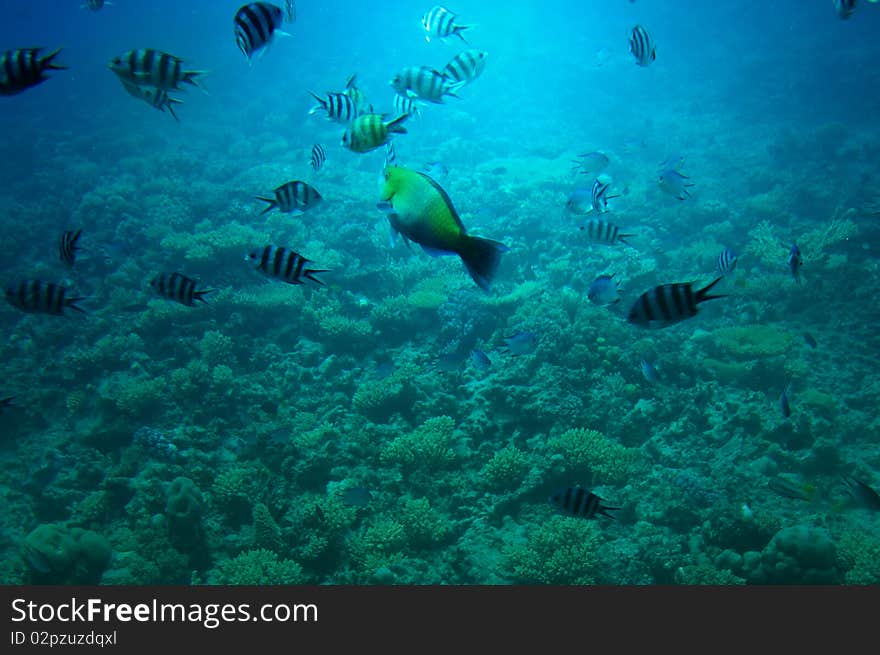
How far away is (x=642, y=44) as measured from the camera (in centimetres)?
648

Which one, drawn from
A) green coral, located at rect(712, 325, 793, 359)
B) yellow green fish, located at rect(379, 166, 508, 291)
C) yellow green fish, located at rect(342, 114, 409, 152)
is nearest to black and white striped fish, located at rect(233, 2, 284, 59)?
yellow green fish, located at rect(342, 114, 409, 152)

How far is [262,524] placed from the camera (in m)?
5.49

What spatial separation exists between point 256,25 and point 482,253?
3.95 meters

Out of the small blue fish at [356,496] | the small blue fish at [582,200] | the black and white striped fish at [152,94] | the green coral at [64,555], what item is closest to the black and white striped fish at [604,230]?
the small blue fish at [582,200]

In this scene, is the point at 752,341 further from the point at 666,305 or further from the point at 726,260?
the point at 666,305

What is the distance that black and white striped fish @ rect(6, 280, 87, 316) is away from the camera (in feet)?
15.2

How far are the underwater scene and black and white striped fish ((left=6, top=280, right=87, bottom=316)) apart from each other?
28 millimetres

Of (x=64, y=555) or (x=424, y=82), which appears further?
(x=424, y=82)

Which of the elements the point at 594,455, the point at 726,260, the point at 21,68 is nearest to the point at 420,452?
the point at 594,455

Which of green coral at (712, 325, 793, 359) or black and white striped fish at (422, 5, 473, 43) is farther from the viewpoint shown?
green coral at (712, 325, 793, 359)

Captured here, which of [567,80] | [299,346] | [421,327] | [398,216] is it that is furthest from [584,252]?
[567,80]

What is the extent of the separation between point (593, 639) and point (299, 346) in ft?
23.6

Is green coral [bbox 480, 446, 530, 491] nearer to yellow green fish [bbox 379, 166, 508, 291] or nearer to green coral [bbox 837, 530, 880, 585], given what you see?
green coral [bbox 837, 530, 880, 585]

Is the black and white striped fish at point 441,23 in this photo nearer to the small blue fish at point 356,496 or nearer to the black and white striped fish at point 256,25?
the black and white striped fish at point 256,25
